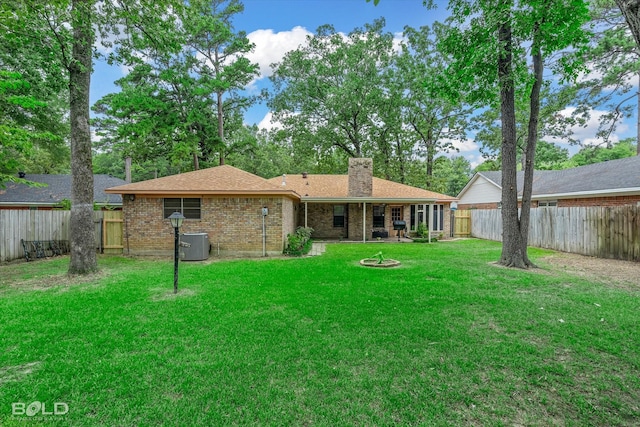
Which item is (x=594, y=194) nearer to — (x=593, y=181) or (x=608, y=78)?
(x=593, y=181)

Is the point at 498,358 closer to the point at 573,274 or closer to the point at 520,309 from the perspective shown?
the point at 520,309

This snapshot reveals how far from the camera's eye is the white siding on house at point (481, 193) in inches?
818

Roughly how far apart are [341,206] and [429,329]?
13075 mm

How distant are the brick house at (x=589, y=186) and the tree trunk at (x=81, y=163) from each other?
53.2ft

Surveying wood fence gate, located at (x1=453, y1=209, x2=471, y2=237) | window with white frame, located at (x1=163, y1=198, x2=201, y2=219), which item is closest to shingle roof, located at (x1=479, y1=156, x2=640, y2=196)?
wood fence gate, located at (x1=453, y1=209, x2=471, y2=237)

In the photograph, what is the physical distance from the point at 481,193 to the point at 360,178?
A: 11.6 m

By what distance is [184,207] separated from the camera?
37.6 ft

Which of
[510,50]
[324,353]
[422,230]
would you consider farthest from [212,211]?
[422,230]

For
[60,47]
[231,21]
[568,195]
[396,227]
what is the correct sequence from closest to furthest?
[60,47] < [568,195] < [396,227] < [231,21]

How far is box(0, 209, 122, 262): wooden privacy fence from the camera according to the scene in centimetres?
1026

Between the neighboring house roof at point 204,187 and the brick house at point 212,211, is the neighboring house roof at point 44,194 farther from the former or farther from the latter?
the neighboring house roof at point 204,187

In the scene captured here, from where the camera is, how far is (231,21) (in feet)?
68.9

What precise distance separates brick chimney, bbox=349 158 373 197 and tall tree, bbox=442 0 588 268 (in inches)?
298

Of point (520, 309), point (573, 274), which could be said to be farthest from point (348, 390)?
point (573, 274)
